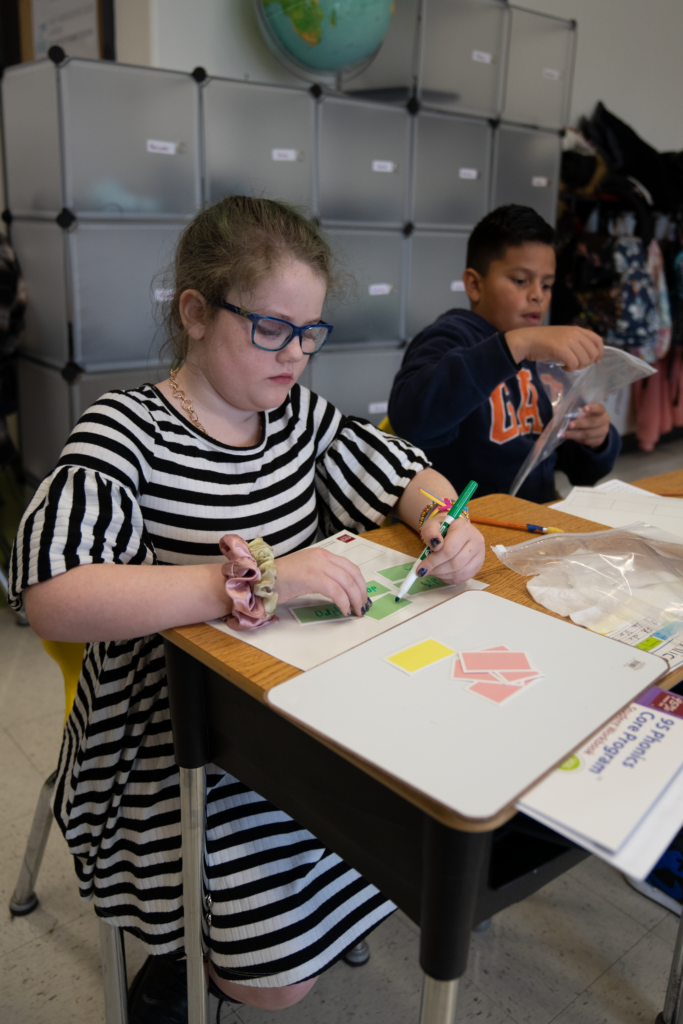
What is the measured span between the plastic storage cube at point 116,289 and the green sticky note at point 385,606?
5.36 ft

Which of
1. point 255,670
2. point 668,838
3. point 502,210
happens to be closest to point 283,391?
point 255,670

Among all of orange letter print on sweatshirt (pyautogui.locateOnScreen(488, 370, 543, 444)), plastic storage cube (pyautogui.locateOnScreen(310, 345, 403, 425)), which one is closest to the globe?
plastic storage cube (pyautogui.locateOnScreen(310, 345, 403, 425))

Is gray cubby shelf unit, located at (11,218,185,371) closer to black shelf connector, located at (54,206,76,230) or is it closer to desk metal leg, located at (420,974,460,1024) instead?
black shelf connector, located at (54,206,76,230)

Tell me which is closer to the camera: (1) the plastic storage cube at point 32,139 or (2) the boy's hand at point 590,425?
(2) the boy's hand at point 590,425

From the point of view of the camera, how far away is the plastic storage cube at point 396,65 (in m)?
2.76

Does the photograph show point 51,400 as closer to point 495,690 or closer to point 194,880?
point 194,880

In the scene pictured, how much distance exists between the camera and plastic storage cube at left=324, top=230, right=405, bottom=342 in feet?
9.08

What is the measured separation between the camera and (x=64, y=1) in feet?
8.82

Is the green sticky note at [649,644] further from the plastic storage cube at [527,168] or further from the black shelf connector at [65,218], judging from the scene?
the plastic storage cube at [527,168]

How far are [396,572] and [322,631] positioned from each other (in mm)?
161

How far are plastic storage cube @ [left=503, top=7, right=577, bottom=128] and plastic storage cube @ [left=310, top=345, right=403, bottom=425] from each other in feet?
3.72

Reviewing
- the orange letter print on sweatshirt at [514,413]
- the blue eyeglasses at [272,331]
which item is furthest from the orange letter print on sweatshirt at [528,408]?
the blue eyeglasses at [272,331]

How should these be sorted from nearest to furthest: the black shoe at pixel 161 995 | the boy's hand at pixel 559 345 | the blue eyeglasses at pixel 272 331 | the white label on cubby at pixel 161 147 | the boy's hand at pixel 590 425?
the blue eyeglasses at pixel 272 331, the black shoe at pixel 161 995, the boy's hand at pixel 559 345, the boy's hand at pixel 590 425, the white label on cubby at pixel 161 147

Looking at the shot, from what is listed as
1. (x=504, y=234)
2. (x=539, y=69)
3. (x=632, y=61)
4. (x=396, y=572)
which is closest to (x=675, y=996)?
(x=396, y=572)
